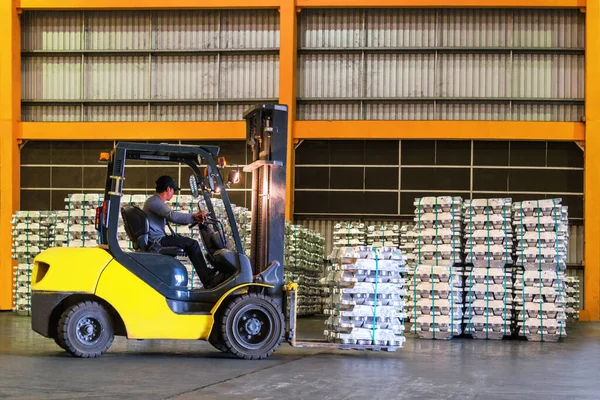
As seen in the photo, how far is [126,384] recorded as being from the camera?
853 centimetres

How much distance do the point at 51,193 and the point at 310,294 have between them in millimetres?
6694

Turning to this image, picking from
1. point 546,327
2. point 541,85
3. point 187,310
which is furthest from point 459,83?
point 187,310

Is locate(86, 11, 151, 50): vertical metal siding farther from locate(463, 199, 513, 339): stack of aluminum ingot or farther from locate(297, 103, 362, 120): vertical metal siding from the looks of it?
locate(463, 199, 513, 339): stack of aluminum ingot

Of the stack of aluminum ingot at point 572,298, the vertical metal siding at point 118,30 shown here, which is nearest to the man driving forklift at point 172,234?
the stack of aluminum ingot at point 572,298

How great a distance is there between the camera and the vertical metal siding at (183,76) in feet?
75.6

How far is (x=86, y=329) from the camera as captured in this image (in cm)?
1066

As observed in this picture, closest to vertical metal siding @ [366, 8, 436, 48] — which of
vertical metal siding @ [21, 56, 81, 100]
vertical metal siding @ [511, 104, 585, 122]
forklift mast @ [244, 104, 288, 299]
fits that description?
vertical metal siding @ [511, 104, 585, 122]

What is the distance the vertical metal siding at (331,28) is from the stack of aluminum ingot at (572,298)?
7.16 m

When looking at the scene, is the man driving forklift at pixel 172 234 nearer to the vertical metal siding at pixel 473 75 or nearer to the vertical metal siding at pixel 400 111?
the vertical metal siding at pixel 400 111

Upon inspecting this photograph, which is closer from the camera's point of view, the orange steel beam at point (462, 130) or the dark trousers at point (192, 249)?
the dark trousers at point (192, 249)

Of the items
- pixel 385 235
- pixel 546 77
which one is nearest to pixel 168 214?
pixel 385 235

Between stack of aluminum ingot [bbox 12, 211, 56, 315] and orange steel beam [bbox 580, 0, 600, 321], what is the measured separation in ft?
37.9

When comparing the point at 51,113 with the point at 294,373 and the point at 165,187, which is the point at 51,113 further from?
the point at 294,373

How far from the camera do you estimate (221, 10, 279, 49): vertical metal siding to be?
74.8 ft
